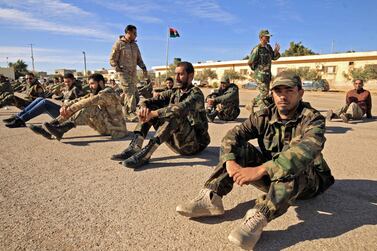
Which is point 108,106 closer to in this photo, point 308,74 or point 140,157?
point 140,157

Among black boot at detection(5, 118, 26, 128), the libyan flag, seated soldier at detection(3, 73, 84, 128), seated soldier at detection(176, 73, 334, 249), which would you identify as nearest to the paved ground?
seated soldier at detection(176, 73, 334, 249)

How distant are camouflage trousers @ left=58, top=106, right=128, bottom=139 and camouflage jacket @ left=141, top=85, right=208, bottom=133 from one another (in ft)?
4.25

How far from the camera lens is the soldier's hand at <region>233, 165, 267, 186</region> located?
2025 mm

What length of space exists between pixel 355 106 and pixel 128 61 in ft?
17.7

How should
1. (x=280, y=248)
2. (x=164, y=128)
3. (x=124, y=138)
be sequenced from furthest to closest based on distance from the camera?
(x=124, y=138), (x=164, y=128), (x=280, y=248)

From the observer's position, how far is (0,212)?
2.36 meters

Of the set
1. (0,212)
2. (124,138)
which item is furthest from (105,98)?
(0,212)

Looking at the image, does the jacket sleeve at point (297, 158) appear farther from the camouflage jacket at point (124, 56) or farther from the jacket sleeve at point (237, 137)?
the camouflage jacket at point (124, 56)

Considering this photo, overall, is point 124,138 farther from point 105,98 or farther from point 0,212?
point 0,212

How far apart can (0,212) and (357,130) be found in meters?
6.28

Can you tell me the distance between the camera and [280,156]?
6.55 ft

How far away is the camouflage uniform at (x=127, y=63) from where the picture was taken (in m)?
6.88

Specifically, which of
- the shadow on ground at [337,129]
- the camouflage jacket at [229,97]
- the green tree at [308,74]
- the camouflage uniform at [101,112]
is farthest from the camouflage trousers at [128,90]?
the green tree at [308,74]

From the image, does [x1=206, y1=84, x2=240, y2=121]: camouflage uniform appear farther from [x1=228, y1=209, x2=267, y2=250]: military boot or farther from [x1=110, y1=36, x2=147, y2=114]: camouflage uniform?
[x1=228, y1=209, x2=267, y2=250]: military boot
